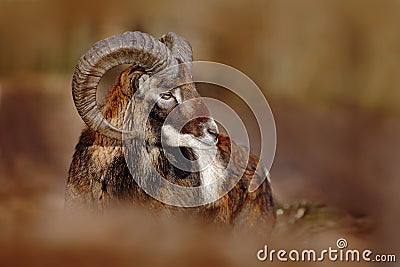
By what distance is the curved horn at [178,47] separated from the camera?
4.46 m

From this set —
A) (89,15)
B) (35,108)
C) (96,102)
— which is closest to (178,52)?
(96,102)

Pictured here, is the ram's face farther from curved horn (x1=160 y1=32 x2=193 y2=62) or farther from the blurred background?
the blurred background

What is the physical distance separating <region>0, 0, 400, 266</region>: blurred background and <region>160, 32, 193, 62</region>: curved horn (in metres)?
0.58

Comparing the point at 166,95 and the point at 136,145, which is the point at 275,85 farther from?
the point at 136,145

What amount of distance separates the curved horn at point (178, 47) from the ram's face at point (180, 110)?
145mm

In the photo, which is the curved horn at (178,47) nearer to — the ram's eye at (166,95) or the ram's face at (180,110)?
the ram's face at (180,110)

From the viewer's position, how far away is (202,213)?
15.5 feet

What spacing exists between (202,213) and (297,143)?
1.19 metres

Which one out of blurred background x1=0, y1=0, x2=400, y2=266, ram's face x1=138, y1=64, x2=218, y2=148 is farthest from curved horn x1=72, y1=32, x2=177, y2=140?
blurred background x1=0, y1=0, x2=400, y2=266

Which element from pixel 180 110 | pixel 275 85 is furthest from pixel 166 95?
pixel 275 85

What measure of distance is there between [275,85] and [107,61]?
5.42 ft

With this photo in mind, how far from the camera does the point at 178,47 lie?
178 inches

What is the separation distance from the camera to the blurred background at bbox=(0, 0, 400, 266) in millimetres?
4953

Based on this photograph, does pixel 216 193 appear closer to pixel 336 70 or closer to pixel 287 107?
pixel 287 107
